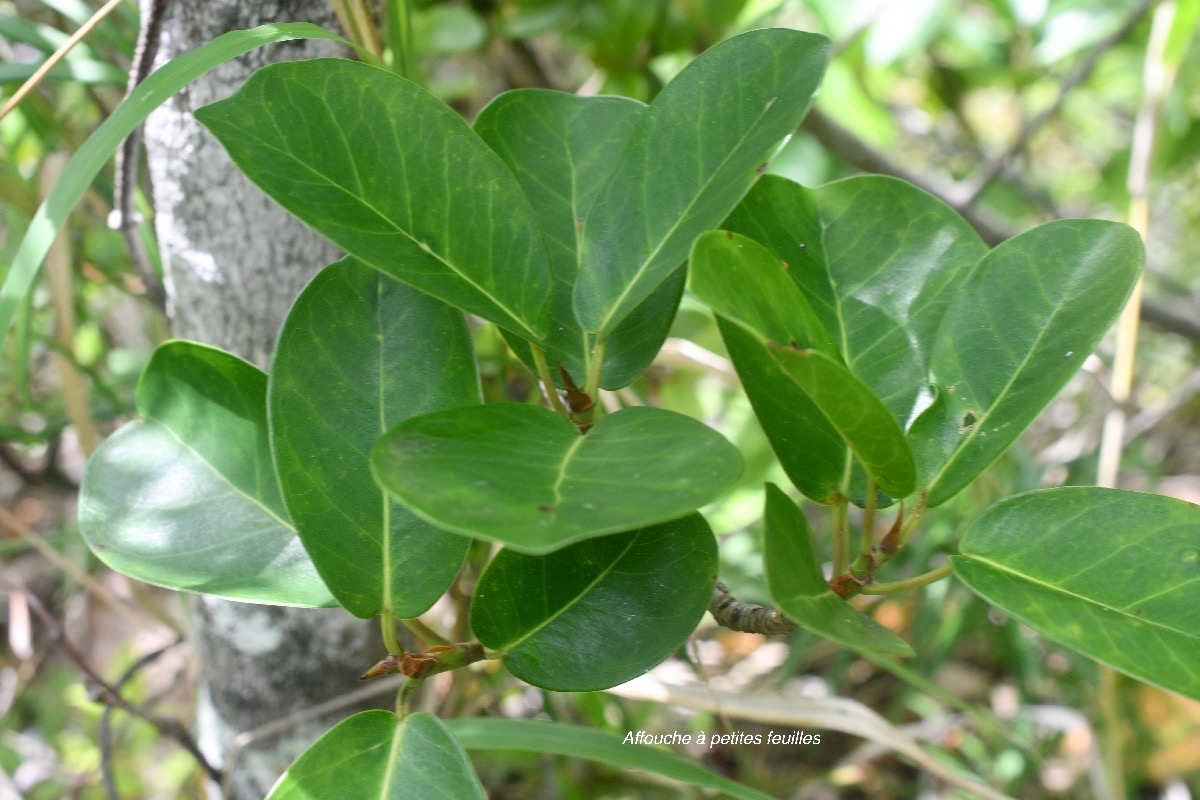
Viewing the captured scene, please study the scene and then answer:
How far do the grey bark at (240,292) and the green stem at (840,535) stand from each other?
14.4 inches

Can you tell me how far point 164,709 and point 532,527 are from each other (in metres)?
1.31

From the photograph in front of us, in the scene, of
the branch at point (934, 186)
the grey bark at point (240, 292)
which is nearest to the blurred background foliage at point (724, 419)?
the branch at point (934, 186)

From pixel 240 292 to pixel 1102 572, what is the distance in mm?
513

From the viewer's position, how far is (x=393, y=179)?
39cm

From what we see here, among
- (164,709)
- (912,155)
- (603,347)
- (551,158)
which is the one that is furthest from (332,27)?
(912,155)

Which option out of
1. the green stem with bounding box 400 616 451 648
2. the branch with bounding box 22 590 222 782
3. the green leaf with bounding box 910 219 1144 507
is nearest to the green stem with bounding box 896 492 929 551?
the green leaf with bounding box 910 219 1144 507

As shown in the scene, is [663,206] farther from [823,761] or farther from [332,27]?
[823,761]

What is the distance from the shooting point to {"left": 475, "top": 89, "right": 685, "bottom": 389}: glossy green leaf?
440 millimetres

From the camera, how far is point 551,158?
0.48 metres

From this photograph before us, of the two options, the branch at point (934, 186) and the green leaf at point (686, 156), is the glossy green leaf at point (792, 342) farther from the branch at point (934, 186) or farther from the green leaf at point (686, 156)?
the branch at point (934, 186)

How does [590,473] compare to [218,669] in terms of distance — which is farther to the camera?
[218,669]

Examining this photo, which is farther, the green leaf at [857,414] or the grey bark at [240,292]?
the grey bark at [240,292]

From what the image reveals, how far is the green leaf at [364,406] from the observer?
0.41 m

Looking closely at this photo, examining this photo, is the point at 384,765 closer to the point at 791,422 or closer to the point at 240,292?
Result: the point at 791,422
